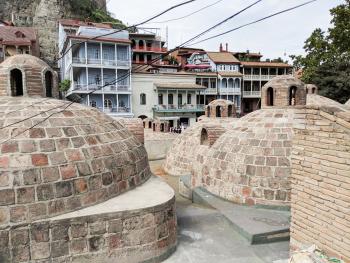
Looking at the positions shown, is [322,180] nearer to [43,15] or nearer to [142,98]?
[142,98]

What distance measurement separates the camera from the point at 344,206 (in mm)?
5883

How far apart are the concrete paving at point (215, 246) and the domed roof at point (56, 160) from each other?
227 cm

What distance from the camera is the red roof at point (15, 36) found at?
4262 centimetres

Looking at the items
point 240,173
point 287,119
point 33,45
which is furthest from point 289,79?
point 33,45

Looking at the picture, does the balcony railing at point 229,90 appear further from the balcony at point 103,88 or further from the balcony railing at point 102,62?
the balcony railing at point 102,62

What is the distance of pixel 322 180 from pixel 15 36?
160ft

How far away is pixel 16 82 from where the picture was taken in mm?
9805

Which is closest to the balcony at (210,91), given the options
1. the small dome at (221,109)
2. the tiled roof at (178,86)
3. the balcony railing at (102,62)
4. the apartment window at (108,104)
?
the tiled roof at (178,86)

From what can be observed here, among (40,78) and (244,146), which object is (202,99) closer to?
(244,146)

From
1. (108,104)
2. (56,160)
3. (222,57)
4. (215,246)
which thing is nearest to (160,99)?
(108,104)

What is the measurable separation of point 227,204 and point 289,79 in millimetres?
6374

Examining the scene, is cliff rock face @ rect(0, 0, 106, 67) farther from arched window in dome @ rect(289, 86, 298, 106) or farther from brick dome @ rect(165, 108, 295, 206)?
arched window in dome @ rect(289, 86, 298, 106)

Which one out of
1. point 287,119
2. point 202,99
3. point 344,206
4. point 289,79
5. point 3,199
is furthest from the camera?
point 202,99

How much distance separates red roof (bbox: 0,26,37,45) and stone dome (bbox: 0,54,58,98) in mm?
38128
